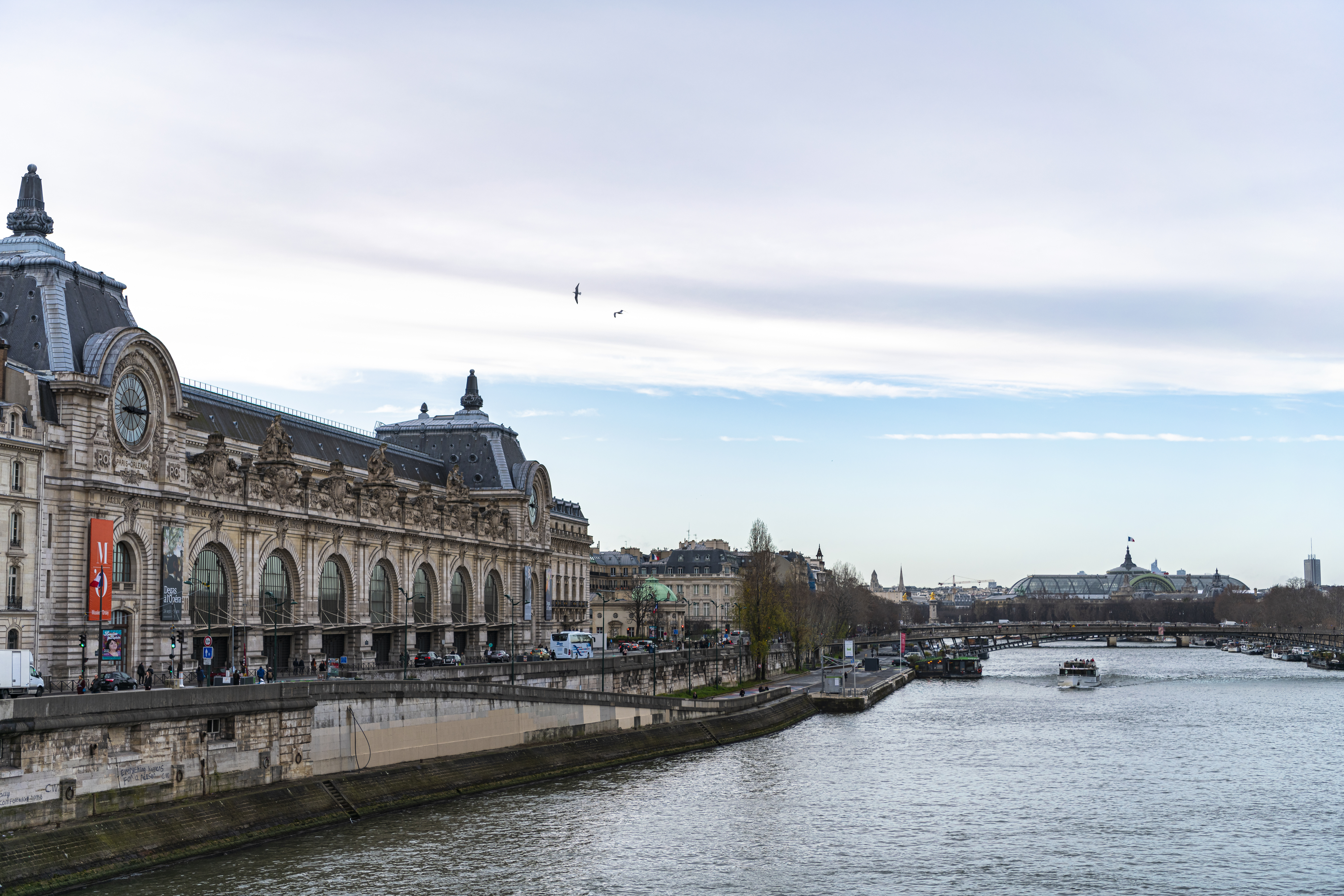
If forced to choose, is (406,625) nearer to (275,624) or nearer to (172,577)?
(275,624)

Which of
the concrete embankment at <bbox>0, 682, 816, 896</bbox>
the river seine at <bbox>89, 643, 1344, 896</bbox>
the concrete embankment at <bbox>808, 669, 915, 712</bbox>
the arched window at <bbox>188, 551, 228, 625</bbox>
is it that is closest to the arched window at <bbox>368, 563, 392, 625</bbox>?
the arched window at <bbox>188, 551, 228, 625</bbox>

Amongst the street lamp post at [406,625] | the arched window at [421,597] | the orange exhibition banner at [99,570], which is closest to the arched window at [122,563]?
the orange exhibition banner at [99,570]

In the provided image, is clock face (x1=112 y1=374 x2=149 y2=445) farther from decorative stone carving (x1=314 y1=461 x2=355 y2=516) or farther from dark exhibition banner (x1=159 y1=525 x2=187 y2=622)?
decorative stone carving (x1=314 y1=461 x2=355 y2=516)

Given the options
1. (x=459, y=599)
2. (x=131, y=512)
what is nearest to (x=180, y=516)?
(x=131, y=512)

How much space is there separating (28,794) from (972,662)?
13976cm

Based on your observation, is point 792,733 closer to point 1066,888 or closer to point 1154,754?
point 1154,754

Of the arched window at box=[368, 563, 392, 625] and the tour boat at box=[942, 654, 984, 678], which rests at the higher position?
the arched window at box=[368, 563, 392, 625]

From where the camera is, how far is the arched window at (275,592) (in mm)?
78438

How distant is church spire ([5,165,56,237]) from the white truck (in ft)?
98.4

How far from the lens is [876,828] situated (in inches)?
2153

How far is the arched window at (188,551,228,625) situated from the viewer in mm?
71688

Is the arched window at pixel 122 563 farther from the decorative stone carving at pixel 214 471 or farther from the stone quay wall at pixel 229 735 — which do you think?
the stone quay wall at pixel 229 735

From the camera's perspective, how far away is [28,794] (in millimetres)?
39281

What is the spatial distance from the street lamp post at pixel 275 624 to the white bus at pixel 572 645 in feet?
89.6
